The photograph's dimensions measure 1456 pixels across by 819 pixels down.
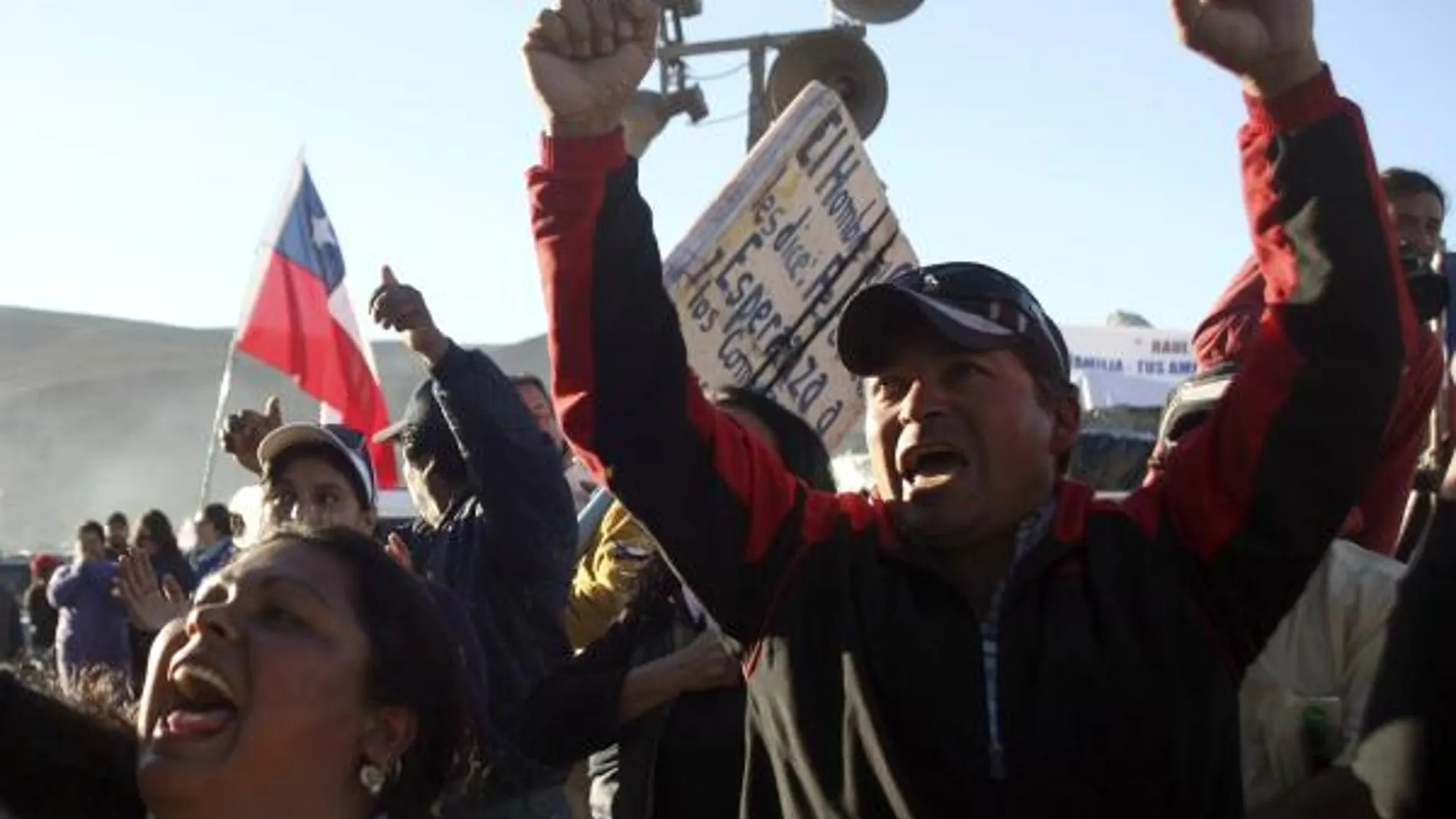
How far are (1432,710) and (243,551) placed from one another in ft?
6.27

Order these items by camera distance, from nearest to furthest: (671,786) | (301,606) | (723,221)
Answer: (301,606)
(671,786)
(723,221)

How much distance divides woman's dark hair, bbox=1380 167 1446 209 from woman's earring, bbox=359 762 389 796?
2845 millimetres

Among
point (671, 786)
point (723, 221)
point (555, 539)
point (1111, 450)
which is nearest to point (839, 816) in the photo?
point (671, 786)

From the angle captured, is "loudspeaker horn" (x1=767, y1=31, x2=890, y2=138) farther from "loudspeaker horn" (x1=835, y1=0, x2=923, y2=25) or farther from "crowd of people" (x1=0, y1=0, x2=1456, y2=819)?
"crowd of people" (x1=0, y1=0, x2=1456, y2=819)

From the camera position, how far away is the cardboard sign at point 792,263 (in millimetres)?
5543

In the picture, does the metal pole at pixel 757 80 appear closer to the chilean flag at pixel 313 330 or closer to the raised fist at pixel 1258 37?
the chilean flag at pixel 313 330

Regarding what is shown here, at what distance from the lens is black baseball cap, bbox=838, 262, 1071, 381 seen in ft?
7.88

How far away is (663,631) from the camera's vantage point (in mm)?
3633

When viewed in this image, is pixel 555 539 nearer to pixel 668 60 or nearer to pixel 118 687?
pixel 118 687

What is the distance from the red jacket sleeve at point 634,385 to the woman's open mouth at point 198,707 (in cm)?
61

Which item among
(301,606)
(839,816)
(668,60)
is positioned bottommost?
(839,816)

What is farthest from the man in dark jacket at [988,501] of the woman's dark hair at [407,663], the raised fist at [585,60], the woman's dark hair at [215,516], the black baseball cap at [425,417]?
the woman's dark hair at [215,516]

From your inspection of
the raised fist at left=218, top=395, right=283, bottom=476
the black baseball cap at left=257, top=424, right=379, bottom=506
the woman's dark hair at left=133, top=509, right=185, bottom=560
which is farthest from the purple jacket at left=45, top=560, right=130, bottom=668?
the black baseball cap at left=257, top=424, right=379, bottom=506

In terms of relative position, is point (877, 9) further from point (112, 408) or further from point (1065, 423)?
point (112, 408)
